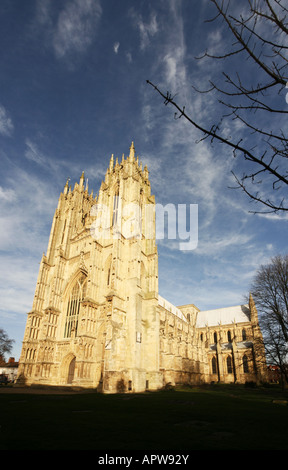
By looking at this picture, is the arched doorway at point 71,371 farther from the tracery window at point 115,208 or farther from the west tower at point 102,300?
the tracery window at point 115,208

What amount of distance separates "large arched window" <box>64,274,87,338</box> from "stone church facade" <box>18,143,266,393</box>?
0.36 feet

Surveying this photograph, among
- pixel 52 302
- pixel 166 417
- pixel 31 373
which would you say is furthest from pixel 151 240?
pixel 166 417

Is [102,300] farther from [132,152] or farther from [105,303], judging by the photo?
[132,152]

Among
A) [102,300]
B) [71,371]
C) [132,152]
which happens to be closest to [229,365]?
[71,371]

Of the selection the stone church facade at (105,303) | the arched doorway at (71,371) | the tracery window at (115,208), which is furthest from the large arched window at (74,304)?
the tracery window at (115,208)

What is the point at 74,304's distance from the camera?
28438 millimetres

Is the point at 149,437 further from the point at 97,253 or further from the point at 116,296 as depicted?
the point at 97,253

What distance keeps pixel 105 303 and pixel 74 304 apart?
4.84 metres

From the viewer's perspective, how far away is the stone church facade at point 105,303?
22.5 metres

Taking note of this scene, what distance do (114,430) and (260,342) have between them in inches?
670

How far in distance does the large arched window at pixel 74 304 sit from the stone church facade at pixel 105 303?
0.36 feet

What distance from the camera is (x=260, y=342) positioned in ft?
64.0

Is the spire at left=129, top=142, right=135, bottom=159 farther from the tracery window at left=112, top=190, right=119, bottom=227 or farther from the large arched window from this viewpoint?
the large arched window
